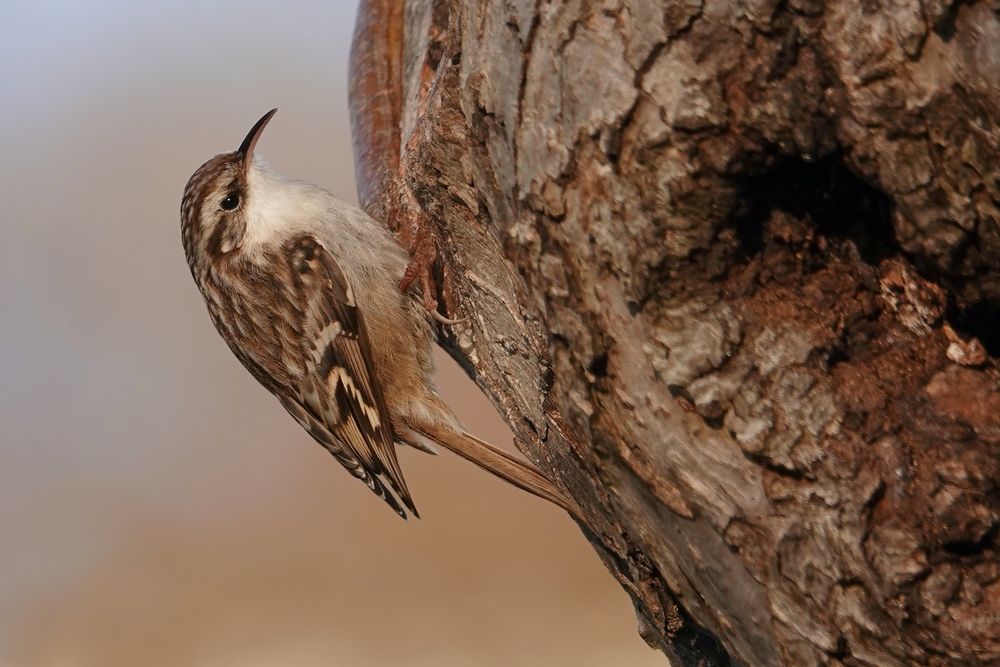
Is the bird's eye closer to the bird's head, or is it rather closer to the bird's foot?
the bird's head

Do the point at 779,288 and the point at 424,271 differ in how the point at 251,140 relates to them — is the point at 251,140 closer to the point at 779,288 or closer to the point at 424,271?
the point at 424,271

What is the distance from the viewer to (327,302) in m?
2.04

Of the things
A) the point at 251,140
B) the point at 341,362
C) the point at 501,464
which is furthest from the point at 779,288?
the point at 251,140

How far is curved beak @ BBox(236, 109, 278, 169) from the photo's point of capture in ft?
6.66

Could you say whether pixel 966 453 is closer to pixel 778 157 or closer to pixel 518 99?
pixel 778 157

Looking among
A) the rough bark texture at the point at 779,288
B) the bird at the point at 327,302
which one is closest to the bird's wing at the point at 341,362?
the bird at the point at 327,302

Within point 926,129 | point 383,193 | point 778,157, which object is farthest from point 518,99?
point 383,193

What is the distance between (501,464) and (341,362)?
0.48 m

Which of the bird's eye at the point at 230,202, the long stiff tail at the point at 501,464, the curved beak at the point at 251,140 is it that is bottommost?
the long stiff tail at the point at 501,464

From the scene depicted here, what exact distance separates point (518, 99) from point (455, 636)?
233 centimetres

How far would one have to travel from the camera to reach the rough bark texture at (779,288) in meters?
0.89

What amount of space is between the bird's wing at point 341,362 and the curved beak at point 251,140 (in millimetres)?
205

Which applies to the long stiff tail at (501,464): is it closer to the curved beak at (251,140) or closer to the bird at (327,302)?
the bird at (327,302)

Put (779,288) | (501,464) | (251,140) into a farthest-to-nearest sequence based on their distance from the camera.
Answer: (251,140)
(501,464)
(779,288)
